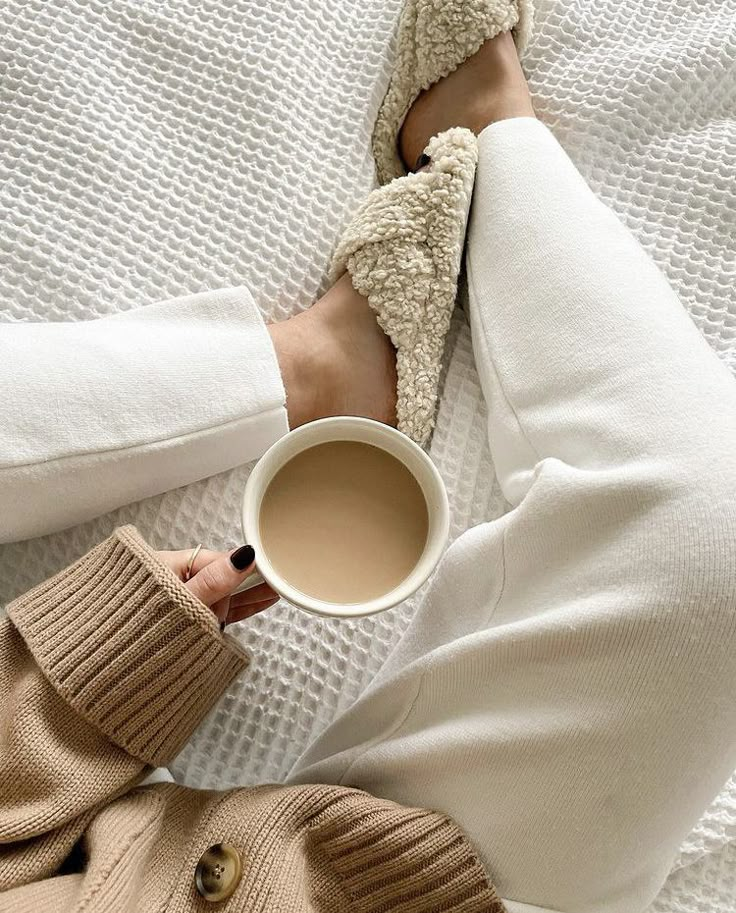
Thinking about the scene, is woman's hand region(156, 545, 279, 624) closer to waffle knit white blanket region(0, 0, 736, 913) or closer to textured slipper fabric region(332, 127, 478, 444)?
waffle knit white blanket region(0, 0, 736, 913)

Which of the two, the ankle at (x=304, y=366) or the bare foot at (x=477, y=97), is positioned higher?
the bare foot at (x=477, y=97)

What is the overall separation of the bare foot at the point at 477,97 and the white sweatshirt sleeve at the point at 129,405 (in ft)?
1.04

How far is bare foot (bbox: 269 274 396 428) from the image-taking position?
791 mm

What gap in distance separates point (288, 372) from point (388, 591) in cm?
28

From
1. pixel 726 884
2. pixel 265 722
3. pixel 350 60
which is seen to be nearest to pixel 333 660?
pixel 265 722

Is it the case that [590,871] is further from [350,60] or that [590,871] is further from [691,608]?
[350,60]

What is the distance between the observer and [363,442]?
0.62 metres

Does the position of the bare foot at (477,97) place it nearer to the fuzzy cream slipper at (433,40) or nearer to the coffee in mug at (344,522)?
the fuzzy cream slipper at (433,40)

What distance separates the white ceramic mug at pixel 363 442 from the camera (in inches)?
22.2

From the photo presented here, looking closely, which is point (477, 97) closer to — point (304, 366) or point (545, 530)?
point (304, 366)

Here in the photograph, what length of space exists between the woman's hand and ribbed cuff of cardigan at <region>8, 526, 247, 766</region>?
14 mm

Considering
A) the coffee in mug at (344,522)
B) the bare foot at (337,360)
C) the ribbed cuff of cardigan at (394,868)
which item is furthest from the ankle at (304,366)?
the ribbed cuff of cardigan at (394,868)

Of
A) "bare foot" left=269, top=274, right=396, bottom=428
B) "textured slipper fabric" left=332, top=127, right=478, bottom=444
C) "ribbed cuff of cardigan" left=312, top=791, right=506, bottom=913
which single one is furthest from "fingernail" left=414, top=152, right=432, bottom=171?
"ribbed cuff of cardigan" left=312, top=791, right=506, bottom=913

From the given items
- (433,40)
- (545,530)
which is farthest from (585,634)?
(433,40)
